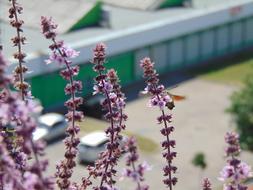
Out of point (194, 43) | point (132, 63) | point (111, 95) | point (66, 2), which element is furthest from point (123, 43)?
point (111, 95)

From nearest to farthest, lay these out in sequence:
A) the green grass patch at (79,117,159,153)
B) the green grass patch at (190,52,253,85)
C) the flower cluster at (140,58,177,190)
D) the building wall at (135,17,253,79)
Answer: the flower cluster at (140,58,177,190) < the green grass patch at (79,117,159,153) < the green grass patch at (190,52,253,85) < the building wall at (135,17,253,79)

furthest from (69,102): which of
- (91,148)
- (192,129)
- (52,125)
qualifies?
(192,129)

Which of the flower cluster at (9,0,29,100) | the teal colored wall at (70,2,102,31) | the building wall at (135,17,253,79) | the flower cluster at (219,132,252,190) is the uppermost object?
the teal colored wall at (70,2,102,31)

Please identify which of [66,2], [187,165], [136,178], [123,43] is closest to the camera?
[136,178]

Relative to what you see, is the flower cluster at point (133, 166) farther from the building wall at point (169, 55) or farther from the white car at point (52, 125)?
the building wall at point (169, 55)

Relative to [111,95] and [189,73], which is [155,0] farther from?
[111,95]

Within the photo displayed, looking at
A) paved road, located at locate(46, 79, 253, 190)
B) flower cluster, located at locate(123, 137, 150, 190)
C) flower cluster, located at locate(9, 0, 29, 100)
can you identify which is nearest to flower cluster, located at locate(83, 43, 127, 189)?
flower cluster, located at locate(9, 0, 29, 100)

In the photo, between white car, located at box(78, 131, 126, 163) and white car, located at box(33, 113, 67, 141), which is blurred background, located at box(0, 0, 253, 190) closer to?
white car, located at box(33, 113, 67, 141)

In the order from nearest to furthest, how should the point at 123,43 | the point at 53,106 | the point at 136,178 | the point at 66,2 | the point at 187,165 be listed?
the point at 136,178
the point at 187,165
the point at 53,106
the point at 123,43
the point at 66,2
